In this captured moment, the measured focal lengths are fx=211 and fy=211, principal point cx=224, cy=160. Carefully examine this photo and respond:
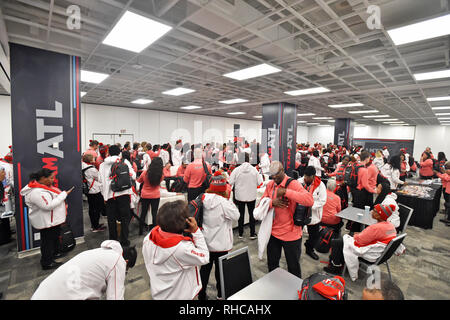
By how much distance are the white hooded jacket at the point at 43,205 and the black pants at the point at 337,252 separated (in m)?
3.78

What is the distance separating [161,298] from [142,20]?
325 centimetres

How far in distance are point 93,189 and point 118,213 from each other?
97 cm

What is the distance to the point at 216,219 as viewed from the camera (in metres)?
2.12

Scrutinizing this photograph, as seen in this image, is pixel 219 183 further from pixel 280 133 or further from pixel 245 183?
pixel 280 133

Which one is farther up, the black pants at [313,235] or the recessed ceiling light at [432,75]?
the recessed ceiling light at [432,75]

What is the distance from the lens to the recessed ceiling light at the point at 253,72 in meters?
4.75

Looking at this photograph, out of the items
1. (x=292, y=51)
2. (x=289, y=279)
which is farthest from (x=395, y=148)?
(x=289, y=279)

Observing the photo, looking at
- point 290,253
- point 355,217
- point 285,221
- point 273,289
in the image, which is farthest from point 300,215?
point 355,217

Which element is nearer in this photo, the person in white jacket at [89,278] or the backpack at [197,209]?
the person in white jacket at [89,278]

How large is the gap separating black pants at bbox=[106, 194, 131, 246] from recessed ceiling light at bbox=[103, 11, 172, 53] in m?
2.51

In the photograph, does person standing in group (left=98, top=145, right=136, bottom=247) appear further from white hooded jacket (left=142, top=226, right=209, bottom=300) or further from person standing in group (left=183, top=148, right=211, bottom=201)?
white hooded jacket (left=142, top=226, right=209, bottom=300)

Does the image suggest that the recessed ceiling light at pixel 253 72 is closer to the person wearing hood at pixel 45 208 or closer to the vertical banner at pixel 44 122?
the vertical banner at pixel 44 122

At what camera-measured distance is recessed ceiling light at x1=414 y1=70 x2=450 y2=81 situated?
184 inches

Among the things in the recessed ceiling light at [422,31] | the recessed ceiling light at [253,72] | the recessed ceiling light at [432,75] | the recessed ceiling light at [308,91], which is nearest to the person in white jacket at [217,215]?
the recessed ceiling light at [422,31]
